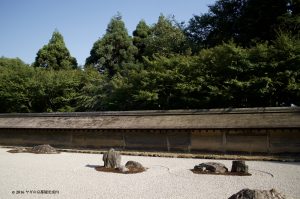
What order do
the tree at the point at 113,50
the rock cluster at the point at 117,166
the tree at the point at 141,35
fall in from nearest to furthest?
the rock cluster at the point at 117,166, the tree at the point at 113,50, the tree at the point at 141,35

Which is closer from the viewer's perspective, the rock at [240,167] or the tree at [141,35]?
the rock at [240,167]

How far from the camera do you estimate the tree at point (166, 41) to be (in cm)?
3638

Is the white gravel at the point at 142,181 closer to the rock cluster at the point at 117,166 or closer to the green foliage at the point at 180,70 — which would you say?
the rock cluster at the point at 117,166

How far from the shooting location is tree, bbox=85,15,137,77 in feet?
134

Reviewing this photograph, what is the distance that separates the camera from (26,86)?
37.2 metres

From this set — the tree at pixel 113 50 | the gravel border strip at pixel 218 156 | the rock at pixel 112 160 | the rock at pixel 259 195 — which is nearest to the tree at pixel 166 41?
the tree at pixel 113 50

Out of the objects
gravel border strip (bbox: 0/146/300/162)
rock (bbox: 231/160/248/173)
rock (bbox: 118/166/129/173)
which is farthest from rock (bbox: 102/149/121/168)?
rock (bbox: 231/160/248/173)

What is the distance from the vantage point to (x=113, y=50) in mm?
41625

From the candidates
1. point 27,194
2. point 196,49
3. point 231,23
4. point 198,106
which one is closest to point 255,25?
point 231,23

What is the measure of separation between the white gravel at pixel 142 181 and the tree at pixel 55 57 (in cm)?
2953

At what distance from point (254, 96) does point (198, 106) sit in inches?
181

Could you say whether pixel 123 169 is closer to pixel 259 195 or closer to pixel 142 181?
pixel 142 181

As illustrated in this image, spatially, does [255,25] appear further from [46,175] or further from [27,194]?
[27,194]

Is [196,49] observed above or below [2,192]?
above
